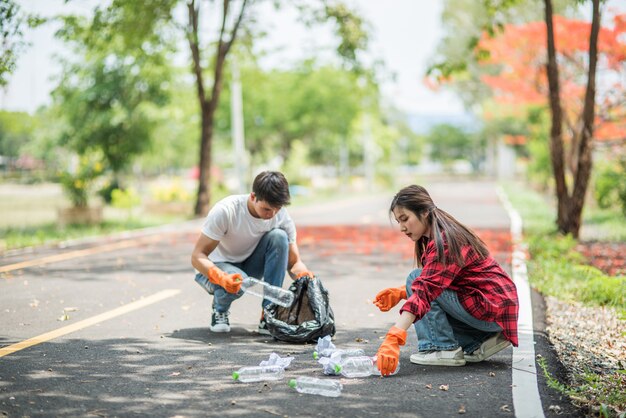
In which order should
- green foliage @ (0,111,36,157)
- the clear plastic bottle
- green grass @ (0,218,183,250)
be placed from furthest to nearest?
1. green foliage @ (0,111,36,157)
2. green grass @ (0,218,183,250)
3. the clear plastic bottle

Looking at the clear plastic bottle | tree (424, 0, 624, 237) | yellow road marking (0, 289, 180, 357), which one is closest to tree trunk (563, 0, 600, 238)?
tree (424, 0, 624, 237)

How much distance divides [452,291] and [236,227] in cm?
Result: 194

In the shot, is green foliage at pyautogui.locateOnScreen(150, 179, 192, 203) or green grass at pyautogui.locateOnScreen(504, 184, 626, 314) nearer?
green grass at pyautogui.locateOnScreen(504, 184, 626, 314)

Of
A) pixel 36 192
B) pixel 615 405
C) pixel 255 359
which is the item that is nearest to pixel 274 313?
pixel 255 359

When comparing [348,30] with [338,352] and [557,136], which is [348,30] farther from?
[338,352]

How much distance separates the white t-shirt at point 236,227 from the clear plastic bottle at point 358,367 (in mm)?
1597

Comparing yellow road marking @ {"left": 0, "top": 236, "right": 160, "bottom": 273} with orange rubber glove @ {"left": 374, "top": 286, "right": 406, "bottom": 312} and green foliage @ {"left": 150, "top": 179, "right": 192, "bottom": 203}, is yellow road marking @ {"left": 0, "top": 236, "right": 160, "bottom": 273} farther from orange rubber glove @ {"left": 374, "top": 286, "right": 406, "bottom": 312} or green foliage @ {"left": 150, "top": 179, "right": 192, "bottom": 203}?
green foliage @ {"left": 150, "top": 179, "right": 192, "bottom": 203}

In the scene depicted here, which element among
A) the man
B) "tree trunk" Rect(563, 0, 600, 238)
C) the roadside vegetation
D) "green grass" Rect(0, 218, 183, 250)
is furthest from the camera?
"green grass" Rect(0, 218, 183, 250)

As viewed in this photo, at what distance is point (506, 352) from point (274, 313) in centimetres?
178

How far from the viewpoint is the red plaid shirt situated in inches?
191

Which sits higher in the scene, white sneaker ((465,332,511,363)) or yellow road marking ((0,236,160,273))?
white sneaker ((465,332,511,363))

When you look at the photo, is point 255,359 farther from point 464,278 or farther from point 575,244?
point 575,244

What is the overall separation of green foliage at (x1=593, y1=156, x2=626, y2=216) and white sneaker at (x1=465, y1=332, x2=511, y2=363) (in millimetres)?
13487

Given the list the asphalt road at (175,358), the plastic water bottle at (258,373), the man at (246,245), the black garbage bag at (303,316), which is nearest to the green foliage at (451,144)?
the asphalt road at (175,358)
